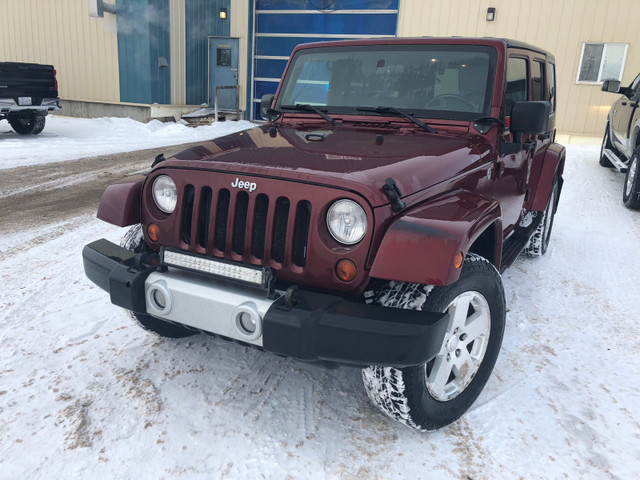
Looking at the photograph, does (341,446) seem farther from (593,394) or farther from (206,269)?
(593,394)

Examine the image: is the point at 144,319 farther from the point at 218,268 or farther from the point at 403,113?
the point at 403,113

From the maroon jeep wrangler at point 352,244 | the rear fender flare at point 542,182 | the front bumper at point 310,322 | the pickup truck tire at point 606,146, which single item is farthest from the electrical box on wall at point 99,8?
the front bumper at point 310,322

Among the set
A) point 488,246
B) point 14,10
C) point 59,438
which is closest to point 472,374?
point 488,246

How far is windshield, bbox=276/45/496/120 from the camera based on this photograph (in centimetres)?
322

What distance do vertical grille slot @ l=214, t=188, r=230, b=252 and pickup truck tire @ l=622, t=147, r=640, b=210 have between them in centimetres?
630

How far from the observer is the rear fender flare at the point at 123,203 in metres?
2.68

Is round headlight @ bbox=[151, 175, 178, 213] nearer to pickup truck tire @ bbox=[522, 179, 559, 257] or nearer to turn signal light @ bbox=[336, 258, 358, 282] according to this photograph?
Result: turn signal light @ bbox=[336, 258, 358, 282]

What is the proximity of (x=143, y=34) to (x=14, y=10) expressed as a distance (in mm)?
5741

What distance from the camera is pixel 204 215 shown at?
2473mm

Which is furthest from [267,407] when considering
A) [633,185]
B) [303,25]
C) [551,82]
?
[303,25]

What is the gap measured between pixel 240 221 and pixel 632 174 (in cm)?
668

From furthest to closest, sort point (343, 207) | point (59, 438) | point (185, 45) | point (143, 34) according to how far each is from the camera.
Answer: point (185, 45) → point (143, 34) → point (59, 438) → point (343, 207)

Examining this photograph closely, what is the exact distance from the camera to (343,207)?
216cm

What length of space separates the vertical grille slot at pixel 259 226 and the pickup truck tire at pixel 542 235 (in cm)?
324
